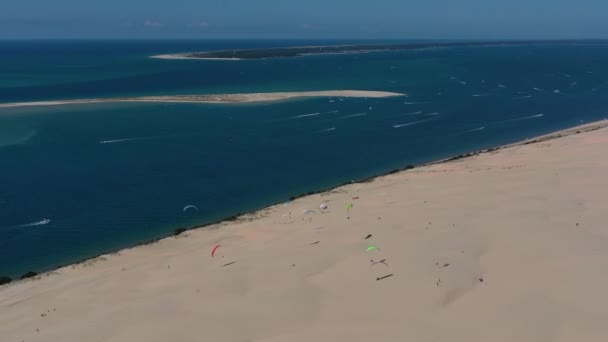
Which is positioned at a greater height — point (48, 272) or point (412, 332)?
point (412, 332)

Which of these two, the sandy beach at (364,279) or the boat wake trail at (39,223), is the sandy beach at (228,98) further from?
the sandy beach at (364,279)

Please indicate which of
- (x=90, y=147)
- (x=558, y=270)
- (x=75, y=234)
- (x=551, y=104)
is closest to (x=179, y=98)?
(x=90, y=147)

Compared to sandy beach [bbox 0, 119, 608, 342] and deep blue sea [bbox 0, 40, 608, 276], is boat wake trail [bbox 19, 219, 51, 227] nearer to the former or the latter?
deep blue sea [bbox 0, 40, 608, 276]

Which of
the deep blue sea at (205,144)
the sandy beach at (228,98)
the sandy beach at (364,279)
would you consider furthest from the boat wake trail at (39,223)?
the sandy beach at (228,98)

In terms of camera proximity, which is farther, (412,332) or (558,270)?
(558,270)

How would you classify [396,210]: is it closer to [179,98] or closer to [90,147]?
[90,147]

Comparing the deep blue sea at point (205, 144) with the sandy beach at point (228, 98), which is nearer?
the deep blue sea at point (205, 144)
